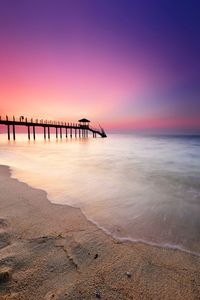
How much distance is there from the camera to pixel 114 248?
2672 millimetres

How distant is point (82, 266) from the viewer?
2.19 meters

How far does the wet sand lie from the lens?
1.84 m

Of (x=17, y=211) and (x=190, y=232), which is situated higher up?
(x=17, y=211)

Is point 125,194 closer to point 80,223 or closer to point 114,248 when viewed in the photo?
point 80,223

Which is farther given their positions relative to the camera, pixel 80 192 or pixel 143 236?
pixel 80 192

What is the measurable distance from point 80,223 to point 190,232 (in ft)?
7.17

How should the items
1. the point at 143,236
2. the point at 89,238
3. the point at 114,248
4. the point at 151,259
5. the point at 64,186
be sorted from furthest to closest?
the point at 64,186, the point at 143,236, the point at 89,238, the point at 114,248, the point at 151,259

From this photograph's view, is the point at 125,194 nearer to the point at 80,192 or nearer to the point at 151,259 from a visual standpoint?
the point at 80,192

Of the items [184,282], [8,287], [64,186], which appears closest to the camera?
[8,287]

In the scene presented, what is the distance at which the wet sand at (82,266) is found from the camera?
1845 millimetres

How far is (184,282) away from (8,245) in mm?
2422

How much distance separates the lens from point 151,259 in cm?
247

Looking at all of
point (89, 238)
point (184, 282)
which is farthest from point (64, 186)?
point (184, 282)

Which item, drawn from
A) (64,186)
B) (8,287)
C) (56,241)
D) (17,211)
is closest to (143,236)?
(56,241)
